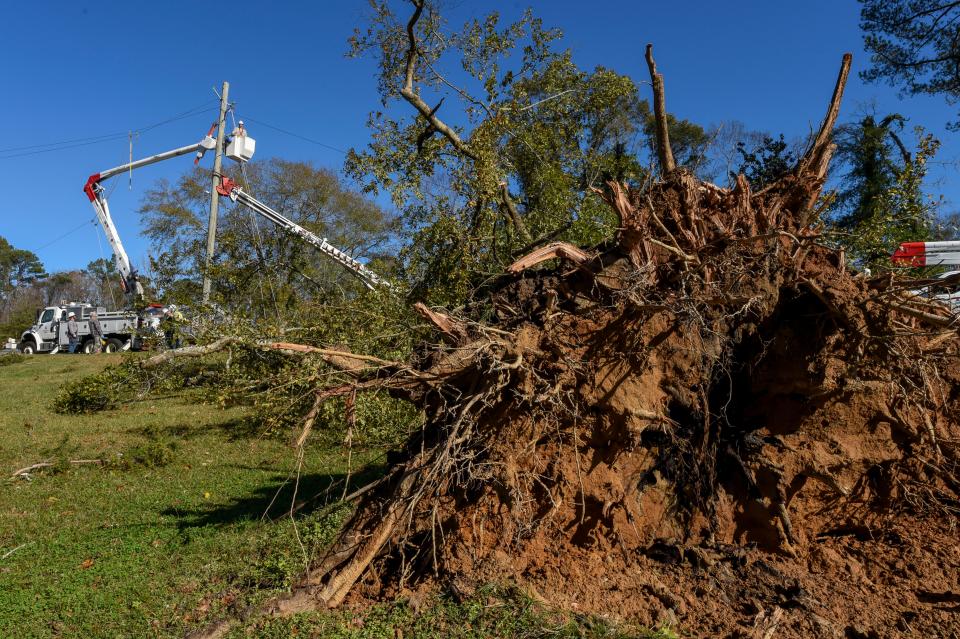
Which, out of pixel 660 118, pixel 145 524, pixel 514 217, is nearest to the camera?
pixel 660 118

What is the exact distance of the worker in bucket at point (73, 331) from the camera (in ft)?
99.7

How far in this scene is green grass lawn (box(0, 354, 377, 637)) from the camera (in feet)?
15.7

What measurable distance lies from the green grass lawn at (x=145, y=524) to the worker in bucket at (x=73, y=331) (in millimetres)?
19509

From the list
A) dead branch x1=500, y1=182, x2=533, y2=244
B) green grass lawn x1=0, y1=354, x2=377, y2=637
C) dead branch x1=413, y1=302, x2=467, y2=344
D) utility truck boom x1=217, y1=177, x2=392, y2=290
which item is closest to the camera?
dead branch x1=413, y1=302, x2=467, y2=344

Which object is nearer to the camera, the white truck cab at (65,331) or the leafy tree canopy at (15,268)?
the white truck cab at (65,331)

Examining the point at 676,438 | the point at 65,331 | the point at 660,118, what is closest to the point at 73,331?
the point at 65,331

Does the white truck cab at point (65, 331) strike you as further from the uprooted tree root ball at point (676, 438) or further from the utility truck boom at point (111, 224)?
the uprooted tree root ball at point (676, 438)

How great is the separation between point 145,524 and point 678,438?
573 centimetres

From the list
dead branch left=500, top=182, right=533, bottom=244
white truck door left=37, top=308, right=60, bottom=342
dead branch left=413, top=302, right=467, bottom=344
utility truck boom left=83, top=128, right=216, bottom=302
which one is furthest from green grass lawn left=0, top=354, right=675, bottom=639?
white truck door left=37, top=308, right=60, bottom=342

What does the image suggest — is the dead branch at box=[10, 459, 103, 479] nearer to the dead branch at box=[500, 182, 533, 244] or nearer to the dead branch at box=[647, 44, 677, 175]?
the dead branch at box=[500, 182, 533, 244]

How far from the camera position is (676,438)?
4.41 meters

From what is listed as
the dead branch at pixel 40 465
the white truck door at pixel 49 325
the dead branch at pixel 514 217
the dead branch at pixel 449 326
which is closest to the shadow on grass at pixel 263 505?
the dead branch at pixel 449 326

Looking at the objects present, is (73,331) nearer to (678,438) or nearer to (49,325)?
(49,325)

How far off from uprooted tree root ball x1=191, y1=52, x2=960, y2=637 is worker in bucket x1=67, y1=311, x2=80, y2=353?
1243 inches
